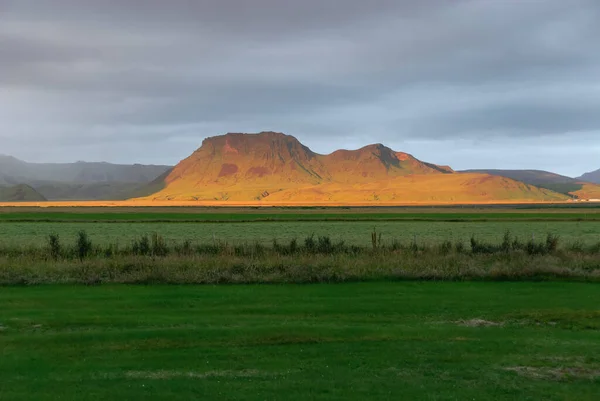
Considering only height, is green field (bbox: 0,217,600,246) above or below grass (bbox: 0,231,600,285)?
→ below

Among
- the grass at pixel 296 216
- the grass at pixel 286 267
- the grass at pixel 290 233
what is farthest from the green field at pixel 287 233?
the grass at pixel 296 216

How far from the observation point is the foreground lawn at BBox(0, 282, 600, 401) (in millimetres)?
7840

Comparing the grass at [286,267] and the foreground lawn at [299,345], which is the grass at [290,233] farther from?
the foreground lawn at [299,345]

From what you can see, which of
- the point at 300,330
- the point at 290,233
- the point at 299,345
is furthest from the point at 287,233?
the point at 299,345

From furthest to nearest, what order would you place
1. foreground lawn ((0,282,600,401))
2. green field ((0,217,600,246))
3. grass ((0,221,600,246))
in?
green field ((0,217,600,246)), grass ((0,221,600,246)), foreground lawn ((0,282,600,401))

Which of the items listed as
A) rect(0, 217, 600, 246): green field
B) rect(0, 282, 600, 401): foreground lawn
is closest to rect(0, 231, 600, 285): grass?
rect(0, 282, 600, 401): foreground lawn

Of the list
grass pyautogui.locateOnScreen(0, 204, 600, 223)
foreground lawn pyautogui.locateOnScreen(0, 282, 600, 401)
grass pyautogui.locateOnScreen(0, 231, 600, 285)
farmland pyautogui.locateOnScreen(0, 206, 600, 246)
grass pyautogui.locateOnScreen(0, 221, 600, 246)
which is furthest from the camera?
grass pyautogui.locateOnScreen(0, 204, 600, 223)

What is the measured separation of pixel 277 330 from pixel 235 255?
14061mm

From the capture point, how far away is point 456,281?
20.0m

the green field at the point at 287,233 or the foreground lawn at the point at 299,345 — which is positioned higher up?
the foreground lawn at the point at 299,345

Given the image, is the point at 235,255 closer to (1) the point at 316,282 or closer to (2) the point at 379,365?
(1) the point at 316,282

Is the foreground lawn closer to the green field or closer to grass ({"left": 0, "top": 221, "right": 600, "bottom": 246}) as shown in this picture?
the green field

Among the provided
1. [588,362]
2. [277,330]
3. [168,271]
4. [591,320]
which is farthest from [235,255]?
[588,362]

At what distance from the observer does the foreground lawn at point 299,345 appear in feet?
25.7
